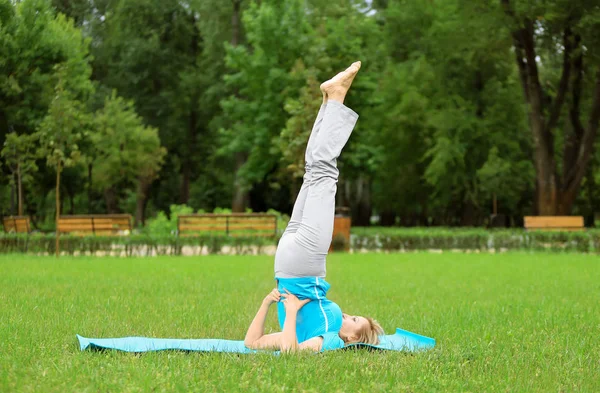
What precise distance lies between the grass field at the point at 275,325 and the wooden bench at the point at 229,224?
6.03 metres

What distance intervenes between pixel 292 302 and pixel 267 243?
659 inches

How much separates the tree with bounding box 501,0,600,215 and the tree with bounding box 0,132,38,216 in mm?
17010

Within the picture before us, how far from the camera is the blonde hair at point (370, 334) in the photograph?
22.2 ft

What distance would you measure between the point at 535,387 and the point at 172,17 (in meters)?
40.2

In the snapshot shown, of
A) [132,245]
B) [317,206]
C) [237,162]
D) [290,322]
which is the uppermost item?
[237,162]

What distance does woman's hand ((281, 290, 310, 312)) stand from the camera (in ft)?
21.6

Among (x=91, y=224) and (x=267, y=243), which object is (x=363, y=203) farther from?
(x=91, y=224)

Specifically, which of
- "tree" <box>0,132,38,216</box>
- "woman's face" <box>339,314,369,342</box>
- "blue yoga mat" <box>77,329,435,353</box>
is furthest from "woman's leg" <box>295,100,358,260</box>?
"tree" <box>0,132,38,216</box>

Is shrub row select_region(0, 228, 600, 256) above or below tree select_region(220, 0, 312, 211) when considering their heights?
below

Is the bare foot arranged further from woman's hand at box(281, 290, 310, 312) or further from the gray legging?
woman's hand at box(281, 290, 310, 312)

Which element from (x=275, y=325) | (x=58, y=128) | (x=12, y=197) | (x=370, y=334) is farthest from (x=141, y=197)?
(x=370, y=334)

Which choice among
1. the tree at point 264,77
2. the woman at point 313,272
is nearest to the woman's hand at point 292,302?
the woman at point 313,272

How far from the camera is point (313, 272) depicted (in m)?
6.71

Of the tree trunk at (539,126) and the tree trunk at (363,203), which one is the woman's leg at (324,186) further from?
the tree trunk at (363,203)
